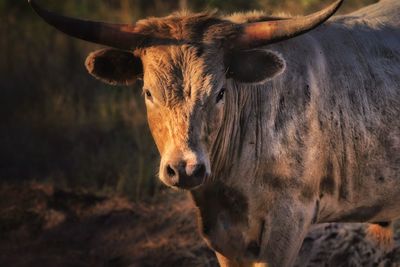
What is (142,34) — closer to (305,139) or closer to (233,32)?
(233,32)

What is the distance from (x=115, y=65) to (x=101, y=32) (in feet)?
0.89

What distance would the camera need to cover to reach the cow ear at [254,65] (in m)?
6.10

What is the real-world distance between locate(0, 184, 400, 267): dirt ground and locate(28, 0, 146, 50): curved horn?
8.79ft

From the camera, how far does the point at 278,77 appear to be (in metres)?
6.42

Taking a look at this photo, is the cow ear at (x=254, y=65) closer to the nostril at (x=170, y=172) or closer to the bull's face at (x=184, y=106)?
the bull's face at (x=184, y=106)

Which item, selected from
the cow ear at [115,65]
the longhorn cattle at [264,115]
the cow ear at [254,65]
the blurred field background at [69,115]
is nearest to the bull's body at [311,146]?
the longhorn cattle at [264,115]

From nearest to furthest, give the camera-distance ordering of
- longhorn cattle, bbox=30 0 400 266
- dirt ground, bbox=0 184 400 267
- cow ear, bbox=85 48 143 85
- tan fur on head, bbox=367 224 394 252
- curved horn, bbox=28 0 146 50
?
longhorn cattle, bbox=30 0 400 266 → curved horn, bbox=28 0 146 50 → cow ear, bbox=85 48 143 85 → tan fur on head, bbox=367 224 394 252 → dirt ground, bbox=0 184 400 267

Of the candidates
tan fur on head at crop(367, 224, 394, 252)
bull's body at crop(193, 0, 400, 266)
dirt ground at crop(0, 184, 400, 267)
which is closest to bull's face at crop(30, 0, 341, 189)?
bull's body at crop(193, 0, 400, 266)

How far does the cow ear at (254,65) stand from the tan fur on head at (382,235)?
6.92 feet

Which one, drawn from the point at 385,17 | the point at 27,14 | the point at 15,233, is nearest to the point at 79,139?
the point at 15,233

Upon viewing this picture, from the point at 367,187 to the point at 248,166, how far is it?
97 cm

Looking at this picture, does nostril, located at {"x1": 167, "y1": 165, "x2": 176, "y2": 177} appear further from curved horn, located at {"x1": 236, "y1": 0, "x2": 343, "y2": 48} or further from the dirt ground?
the dirt ground

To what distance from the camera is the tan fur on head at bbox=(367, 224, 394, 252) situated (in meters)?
7.68

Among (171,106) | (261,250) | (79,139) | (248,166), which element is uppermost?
(171,106)
